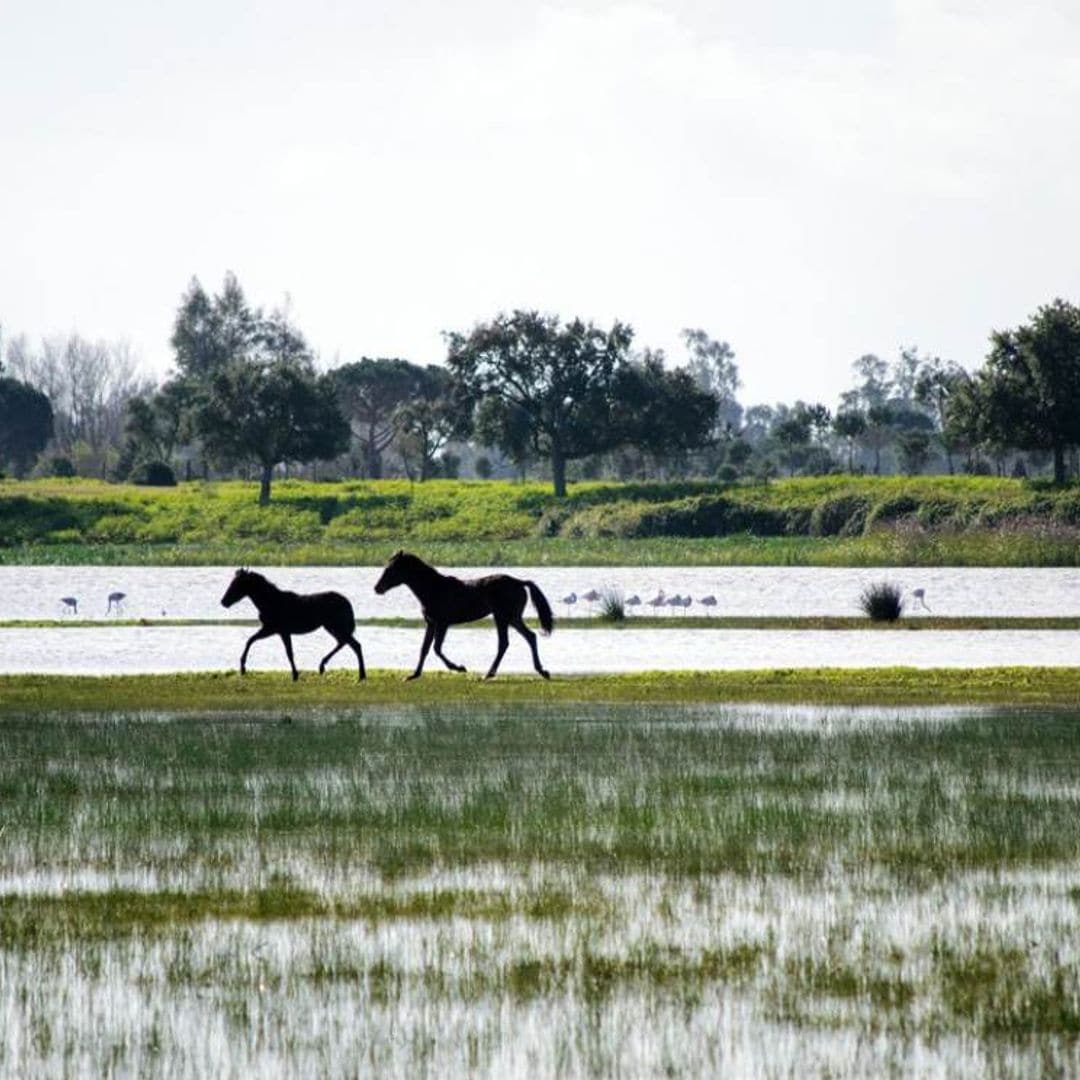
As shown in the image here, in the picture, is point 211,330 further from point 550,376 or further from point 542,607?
point 542,607

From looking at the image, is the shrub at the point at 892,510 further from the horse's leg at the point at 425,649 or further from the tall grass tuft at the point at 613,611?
the horse's leg at the point at 425,649

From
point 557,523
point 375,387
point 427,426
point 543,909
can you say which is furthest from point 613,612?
point 375,387

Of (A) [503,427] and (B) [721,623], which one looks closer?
(B) [721,623]

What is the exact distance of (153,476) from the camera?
13462cm

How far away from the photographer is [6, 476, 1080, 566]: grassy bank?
87.6m

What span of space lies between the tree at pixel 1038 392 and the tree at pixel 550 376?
2265 centimetres

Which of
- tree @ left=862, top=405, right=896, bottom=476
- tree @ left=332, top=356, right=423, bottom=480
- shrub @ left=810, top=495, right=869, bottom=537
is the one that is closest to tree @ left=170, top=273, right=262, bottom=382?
tree @ left=332, top=356, right=423, bottom=480

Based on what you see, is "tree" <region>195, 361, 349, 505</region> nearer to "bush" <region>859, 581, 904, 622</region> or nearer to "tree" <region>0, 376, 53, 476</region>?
"tree" <region>0, 376, 53, 476</region>

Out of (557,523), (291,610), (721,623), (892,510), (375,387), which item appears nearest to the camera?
(291,610)

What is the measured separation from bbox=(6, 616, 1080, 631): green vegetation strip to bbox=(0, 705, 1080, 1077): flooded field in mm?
25005

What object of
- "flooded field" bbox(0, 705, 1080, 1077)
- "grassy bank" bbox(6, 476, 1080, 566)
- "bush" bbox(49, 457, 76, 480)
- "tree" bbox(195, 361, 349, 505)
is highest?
"tree" bbox(195, 361, 349, 505)

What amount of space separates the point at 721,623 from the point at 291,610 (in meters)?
18.3

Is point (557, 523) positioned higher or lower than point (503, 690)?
higher

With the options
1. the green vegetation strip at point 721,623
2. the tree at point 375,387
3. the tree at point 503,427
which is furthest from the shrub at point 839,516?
the tree at point 375,387
